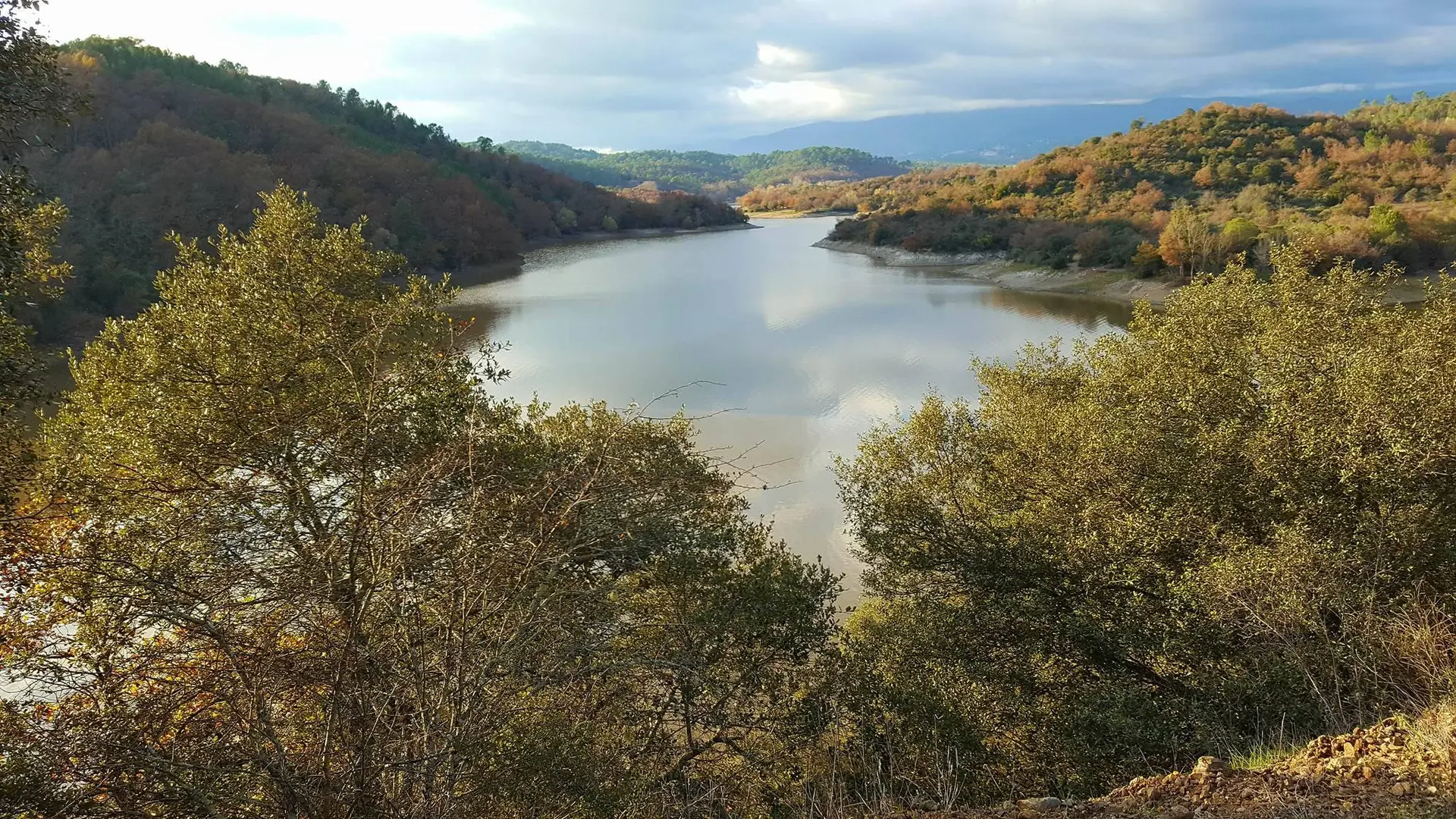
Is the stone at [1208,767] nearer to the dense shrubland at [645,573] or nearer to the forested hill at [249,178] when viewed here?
the dense shrubland at [645,573]

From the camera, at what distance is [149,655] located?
2160mm

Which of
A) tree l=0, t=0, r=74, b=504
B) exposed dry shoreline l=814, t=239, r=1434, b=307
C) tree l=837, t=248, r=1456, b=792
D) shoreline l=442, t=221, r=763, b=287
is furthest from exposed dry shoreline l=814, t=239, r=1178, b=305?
tree l=0, t=0, r=74, b=504

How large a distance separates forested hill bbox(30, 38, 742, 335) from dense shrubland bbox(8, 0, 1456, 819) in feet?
7.98

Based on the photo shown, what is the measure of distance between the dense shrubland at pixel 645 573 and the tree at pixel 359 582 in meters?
0.04

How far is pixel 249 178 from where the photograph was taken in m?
Answer: 39.0

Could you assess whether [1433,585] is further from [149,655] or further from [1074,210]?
[1074,210]

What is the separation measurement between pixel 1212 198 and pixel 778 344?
42.0m

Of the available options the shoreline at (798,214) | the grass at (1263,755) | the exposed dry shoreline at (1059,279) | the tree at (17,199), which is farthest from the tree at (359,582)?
the shoreline at (798,214)

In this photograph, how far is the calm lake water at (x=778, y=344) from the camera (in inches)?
640

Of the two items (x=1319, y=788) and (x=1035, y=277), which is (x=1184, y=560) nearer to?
(x=1319, y=788)

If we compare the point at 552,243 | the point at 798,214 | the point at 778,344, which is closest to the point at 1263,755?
the point at 778,344

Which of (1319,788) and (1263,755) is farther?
(1263,755)

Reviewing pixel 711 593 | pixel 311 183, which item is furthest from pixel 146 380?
pixel 311 183

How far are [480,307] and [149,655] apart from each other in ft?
120
